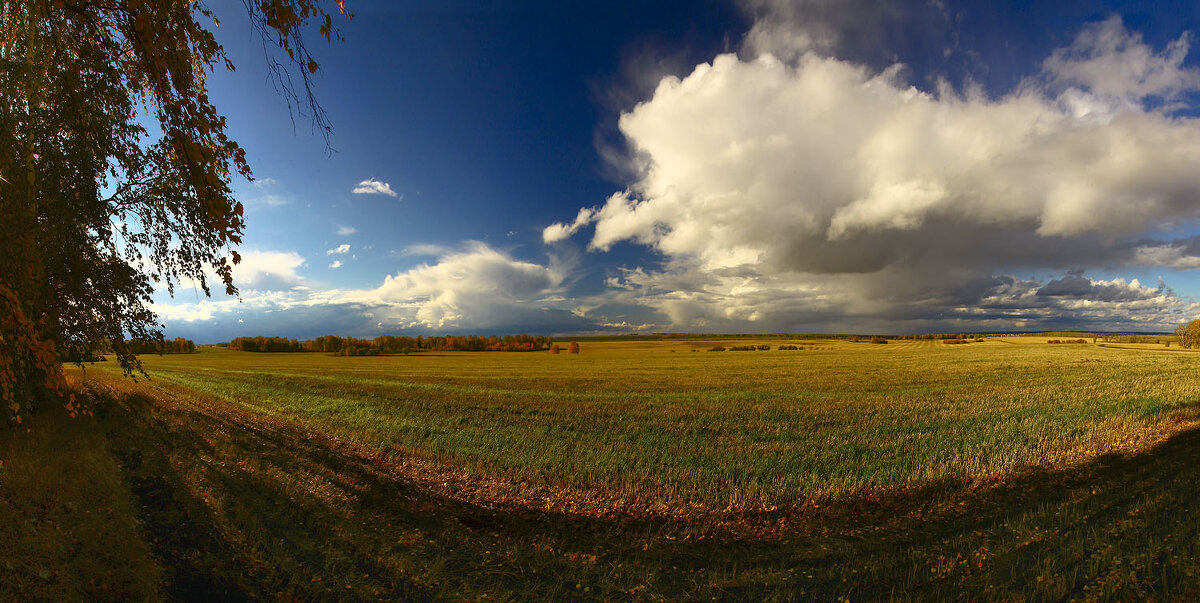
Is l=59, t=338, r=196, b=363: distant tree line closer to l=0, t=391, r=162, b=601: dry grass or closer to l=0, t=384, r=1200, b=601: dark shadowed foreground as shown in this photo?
l=0, t=391, r=162, b=601: dry grass

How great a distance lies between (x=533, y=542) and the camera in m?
6.59

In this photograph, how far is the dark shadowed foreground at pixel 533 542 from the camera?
5078mm

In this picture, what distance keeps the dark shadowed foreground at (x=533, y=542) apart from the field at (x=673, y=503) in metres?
0.04

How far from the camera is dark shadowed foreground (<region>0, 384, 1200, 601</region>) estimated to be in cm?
508

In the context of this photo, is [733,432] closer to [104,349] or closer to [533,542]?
[533,542]

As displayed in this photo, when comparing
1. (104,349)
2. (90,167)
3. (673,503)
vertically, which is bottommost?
(673,503)

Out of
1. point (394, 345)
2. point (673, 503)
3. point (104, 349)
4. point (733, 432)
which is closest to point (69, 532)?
point (673, 503)

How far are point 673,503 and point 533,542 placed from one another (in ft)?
9.06

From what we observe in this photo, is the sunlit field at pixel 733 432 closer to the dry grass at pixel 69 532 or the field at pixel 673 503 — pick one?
the field at pixel 673 503

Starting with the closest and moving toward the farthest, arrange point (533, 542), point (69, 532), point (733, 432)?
A: point (69, 532), point (533, 542), point (733, 432)

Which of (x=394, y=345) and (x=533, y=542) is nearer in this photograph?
(x=533, y=542)

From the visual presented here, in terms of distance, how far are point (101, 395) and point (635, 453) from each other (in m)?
22.2

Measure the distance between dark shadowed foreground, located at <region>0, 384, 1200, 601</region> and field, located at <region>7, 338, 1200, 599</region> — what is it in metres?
0.04

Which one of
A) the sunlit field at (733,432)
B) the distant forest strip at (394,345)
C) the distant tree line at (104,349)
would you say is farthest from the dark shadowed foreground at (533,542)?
the distant forest strip at (394,345)
